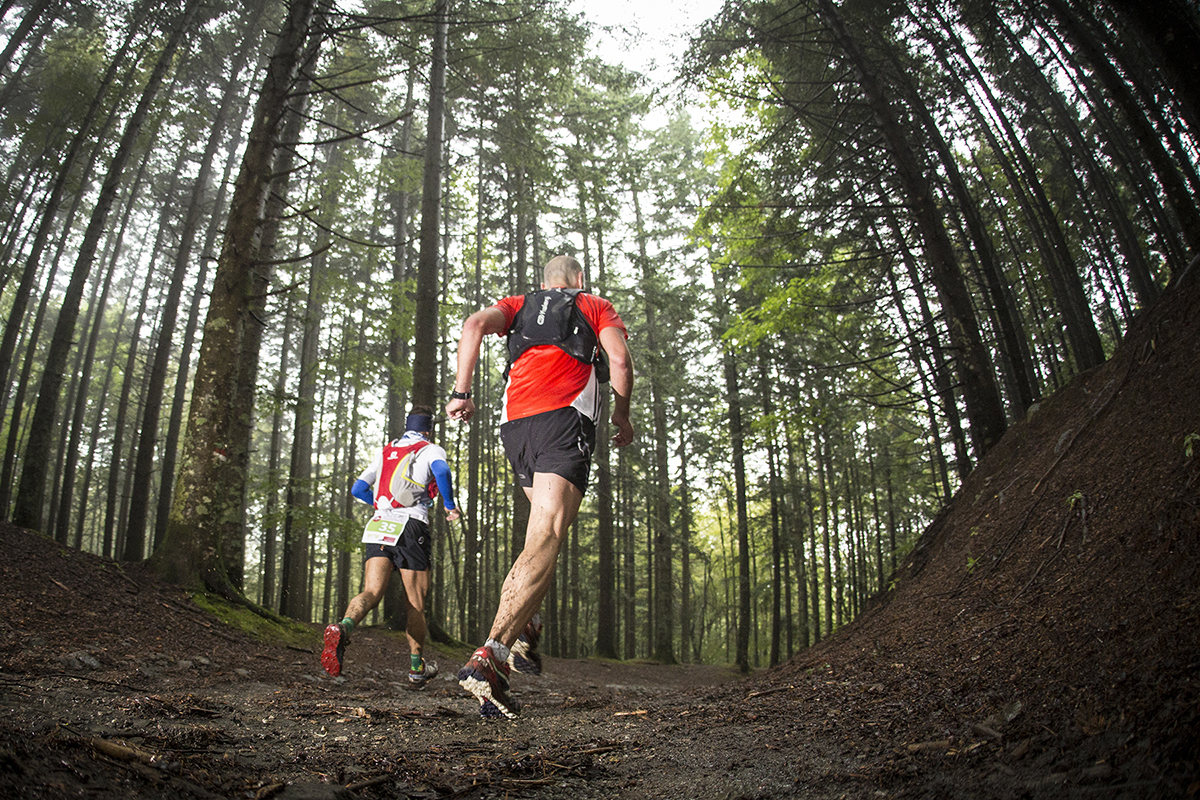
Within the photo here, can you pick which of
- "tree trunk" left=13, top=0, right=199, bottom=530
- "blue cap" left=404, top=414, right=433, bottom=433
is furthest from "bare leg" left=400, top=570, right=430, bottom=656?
"tree trunk" left=13, top=0, right=199, bottom=530

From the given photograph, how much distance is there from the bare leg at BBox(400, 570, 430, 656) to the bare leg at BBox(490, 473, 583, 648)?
2.70 meters

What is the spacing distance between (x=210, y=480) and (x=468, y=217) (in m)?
14.9

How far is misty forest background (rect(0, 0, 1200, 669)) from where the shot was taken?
6.87 m

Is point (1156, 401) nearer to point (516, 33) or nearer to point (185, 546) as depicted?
point (185, 546)

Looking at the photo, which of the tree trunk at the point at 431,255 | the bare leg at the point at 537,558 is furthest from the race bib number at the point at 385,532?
the tree trunk at the point at 431,255

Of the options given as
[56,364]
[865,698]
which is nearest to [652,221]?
[56,364]

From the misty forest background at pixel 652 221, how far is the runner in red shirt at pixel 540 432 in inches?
141

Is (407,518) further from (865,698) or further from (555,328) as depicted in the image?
(865,698)

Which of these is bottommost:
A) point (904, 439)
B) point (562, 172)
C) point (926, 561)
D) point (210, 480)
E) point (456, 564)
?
point (456, 564)

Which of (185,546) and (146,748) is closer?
(146,748)

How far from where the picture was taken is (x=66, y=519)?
1467 cm

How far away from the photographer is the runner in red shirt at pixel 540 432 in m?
2.88

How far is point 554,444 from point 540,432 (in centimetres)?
12

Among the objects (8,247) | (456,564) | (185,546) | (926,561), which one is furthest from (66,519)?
(926,561)
